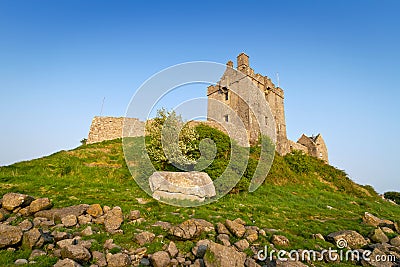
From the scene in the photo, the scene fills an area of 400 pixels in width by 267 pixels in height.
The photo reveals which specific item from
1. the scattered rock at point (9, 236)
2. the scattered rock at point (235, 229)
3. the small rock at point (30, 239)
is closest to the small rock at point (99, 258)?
the small rock at point (30, 239)

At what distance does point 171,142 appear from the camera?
62.4 ft

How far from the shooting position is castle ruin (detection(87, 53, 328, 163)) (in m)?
29.7

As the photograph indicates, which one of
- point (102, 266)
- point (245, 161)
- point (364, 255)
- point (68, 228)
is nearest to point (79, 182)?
point (68, 228)

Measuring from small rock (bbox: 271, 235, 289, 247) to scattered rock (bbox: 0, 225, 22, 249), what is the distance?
8459 millimetres

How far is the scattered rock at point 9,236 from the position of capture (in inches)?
269

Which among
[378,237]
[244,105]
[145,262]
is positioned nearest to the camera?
[145,262]

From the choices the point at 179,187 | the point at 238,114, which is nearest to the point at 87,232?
the point at 179,187

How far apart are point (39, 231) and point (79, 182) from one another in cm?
842

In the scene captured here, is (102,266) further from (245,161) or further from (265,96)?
(265,96)

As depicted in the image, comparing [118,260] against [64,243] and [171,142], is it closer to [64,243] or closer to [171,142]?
[64,243]

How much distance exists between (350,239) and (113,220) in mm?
9566

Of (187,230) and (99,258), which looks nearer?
(99,258)

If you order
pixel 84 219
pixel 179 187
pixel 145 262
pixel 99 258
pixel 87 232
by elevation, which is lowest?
pixel 145 262

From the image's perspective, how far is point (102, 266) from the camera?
6.48m
